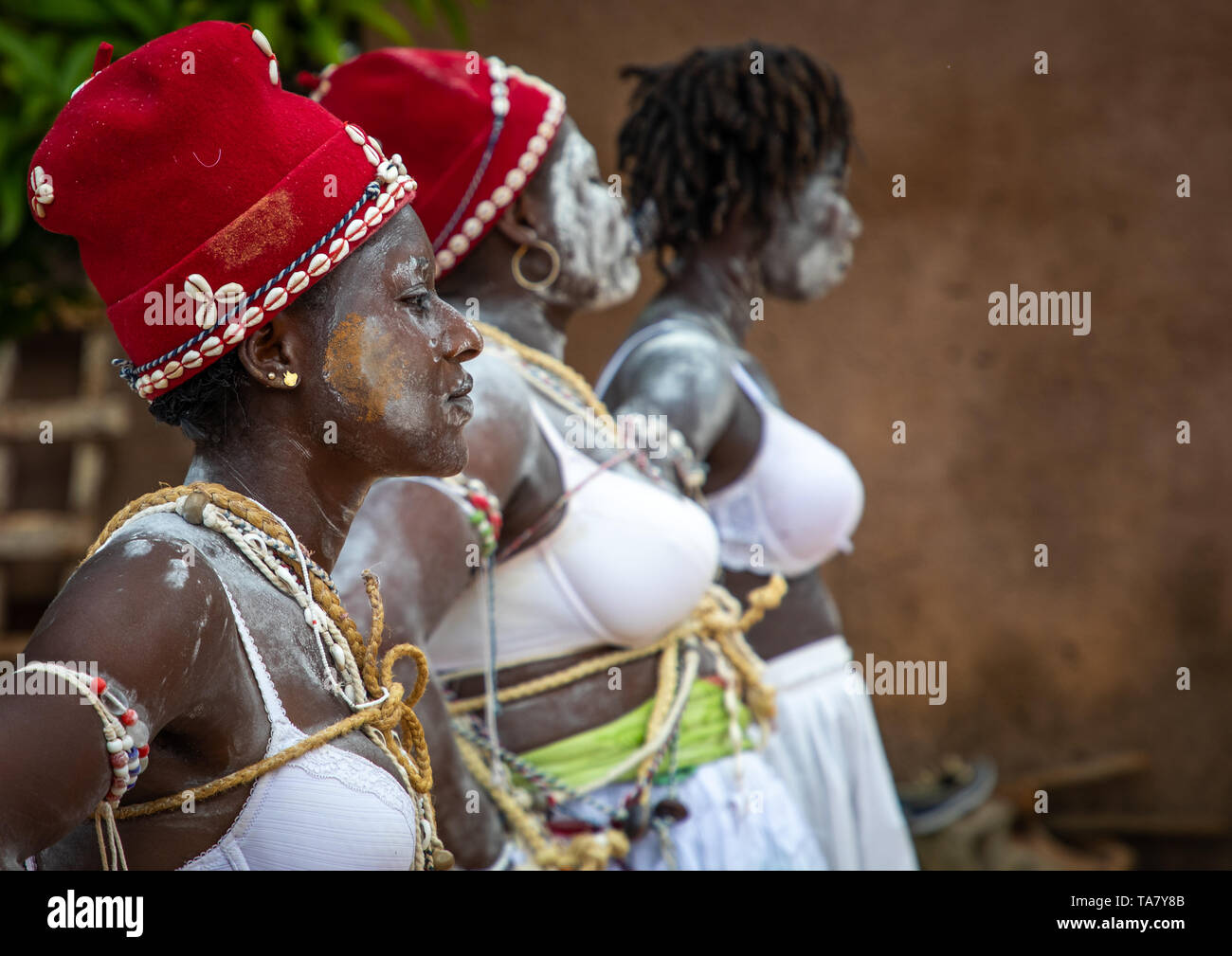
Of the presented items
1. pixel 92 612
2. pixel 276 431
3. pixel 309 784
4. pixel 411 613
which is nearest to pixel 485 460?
pixel 411 613

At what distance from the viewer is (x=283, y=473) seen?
141 centimetres

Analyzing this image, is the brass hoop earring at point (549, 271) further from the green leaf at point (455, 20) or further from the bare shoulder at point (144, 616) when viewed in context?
the green leaf at point (455, 20)

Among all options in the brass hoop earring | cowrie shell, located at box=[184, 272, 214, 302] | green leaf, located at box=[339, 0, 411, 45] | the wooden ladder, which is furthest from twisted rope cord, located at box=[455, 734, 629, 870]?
the wooden ladder

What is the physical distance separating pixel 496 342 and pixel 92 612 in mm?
1147

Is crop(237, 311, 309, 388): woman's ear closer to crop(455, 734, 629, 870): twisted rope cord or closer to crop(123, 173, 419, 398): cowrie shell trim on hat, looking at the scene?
crop(123, 173, 419, 398): cowrie shell trim on hat

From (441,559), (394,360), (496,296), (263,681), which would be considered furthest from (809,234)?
(263,681)

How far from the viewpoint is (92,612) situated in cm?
111

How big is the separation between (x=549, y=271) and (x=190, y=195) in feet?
3.56

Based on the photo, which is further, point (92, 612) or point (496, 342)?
point (496, 342)

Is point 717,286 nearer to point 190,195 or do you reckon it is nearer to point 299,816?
point 190,195

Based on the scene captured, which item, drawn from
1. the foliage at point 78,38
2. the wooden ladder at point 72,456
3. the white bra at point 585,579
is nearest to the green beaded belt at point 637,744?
the white bra at point 585,579

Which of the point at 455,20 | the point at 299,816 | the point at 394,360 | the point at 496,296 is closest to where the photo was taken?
the point at 299,816

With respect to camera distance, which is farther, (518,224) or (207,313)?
(518,224)
